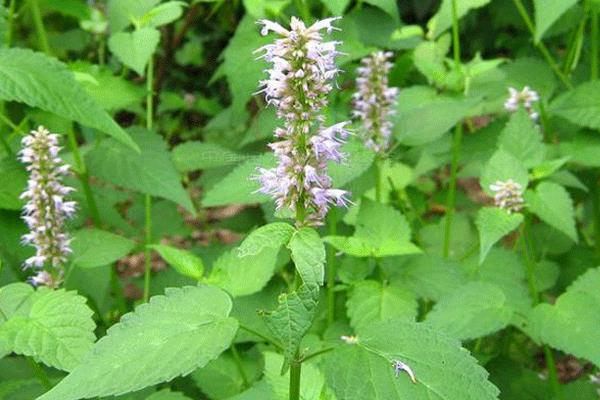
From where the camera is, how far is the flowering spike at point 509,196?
265 centimetres

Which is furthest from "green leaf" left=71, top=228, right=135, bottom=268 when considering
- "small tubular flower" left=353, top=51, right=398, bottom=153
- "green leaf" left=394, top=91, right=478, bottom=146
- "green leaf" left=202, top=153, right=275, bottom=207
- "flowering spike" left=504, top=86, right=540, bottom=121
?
"flowering spike" left=504, top=86, right=540, bottom=121

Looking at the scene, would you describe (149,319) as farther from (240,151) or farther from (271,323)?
(240,151)

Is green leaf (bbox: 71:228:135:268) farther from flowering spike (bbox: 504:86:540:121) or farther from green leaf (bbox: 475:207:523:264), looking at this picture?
flowering spike (bbox: 504:86:540:121)

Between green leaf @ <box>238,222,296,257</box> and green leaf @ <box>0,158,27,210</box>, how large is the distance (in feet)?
5.02

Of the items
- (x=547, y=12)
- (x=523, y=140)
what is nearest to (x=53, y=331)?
(x=523, y=140)

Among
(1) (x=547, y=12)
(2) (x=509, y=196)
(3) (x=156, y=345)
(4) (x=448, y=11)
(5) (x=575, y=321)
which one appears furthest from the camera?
(4) (x=448, y=11)

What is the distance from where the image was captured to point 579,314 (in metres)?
2.43

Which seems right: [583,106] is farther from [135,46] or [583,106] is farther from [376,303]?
[135,46]

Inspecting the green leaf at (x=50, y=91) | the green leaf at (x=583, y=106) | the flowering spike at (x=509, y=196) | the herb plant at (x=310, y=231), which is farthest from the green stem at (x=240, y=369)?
the green leaf at (x=583, y=106)

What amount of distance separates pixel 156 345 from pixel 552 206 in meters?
1.65

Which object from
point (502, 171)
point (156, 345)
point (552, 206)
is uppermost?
point (156, 345)

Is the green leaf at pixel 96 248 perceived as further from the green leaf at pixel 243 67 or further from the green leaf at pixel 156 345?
the green leaf at pixel 156 345

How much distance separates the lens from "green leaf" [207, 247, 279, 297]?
2393 mm

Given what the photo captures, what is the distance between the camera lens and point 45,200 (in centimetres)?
243
